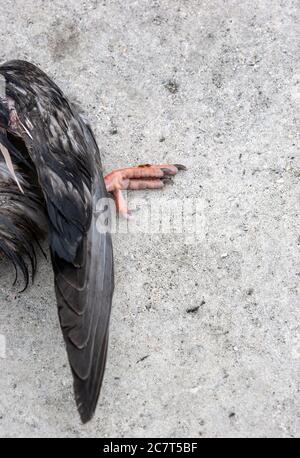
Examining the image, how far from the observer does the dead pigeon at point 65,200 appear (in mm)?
3377

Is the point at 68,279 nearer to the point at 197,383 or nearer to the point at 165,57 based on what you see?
the point at 197,383

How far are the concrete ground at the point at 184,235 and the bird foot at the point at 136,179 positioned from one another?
7 cm

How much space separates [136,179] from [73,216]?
73 cm

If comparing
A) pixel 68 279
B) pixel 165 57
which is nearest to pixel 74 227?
pixel 68 279

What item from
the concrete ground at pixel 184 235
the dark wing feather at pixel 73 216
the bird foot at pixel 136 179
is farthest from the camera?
the bird foot at pixel 136 179

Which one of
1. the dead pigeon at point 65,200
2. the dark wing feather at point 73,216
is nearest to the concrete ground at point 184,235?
the dead pigeon at point 65,200

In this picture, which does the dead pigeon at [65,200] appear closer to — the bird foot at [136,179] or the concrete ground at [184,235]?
the bird foot at [136,179]

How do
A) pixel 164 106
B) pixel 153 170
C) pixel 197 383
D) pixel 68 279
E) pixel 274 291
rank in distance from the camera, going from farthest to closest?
pixel 164 106 < pixel 153 170 < pixel 274 291 < pixel 197 383 < pixel 68 279

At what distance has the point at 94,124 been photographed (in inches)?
179

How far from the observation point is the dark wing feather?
10.9ft

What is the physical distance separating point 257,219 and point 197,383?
0.95m

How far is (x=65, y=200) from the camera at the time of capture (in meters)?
3.70

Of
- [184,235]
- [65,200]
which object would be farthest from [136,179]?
[65,200]

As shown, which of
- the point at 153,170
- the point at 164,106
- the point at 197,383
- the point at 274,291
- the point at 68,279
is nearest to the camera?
the point at 68,279
